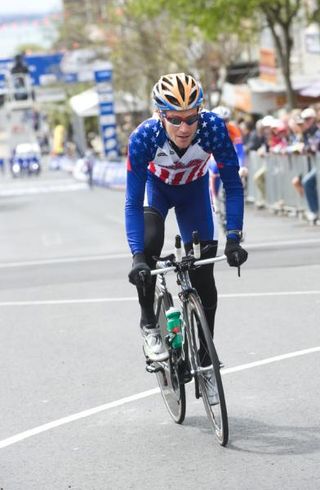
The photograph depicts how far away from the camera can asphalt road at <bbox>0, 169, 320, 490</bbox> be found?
21.5 ft

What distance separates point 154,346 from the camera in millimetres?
7684

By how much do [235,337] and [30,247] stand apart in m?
11.8

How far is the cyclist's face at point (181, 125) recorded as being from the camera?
7.19 metres

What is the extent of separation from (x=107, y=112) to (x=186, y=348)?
163 ft

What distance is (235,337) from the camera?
10.6m

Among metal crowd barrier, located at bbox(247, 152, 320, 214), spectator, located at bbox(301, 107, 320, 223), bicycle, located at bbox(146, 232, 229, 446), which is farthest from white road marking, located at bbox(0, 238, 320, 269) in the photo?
bicycle, located at bbox(146, 232, 229, 446)

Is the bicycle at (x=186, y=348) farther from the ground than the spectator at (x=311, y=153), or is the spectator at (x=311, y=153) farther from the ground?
the bicycle at (x=186, y=348)

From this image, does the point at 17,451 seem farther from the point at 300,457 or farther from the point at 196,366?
the point at 300,457

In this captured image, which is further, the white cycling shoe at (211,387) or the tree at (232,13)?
the tree at (232,13)

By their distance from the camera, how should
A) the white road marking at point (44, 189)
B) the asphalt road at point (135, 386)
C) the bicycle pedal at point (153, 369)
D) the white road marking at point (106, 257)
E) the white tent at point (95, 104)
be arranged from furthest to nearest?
the white tent at point (95, 104) < the white road marking at point (44, 189) < the white road marking at point (106, 257) < the bicycle pedal at point (153, 369) < the asphalt road at point (135, 386)

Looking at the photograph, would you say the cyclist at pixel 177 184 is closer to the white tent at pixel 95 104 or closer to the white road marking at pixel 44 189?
the white road marking at pixel 44 189

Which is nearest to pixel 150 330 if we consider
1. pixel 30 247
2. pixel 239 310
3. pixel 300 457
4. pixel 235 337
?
pixel 300 457

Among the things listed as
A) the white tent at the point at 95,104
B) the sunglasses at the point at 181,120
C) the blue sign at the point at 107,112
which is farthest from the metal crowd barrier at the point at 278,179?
the white tent at the point at 95,104

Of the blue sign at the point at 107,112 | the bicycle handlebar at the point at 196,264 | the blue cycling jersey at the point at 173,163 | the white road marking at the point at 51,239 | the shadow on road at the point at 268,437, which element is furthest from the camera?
the blue sign at the point at 107,112
